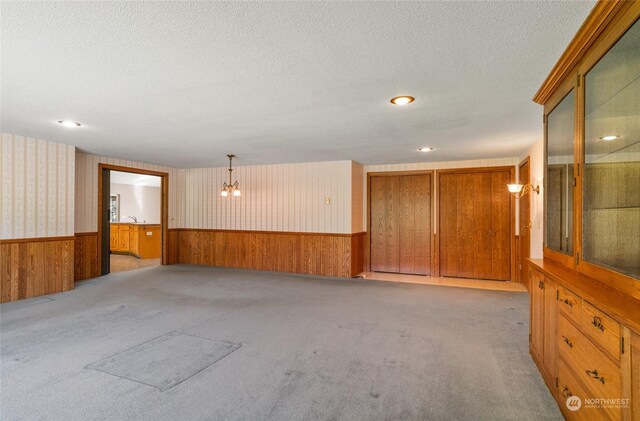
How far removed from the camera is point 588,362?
167 centimetres

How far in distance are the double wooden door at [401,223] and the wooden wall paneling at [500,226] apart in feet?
3.74

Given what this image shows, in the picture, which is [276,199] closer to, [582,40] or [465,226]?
[465,226]

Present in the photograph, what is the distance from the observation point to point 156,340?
10.3 ft

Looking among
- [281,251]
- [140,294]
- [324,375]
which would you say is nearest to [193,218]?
[281,251]

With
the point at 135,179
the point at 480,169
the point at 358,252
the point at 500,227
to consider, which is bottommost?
the point at 358,252

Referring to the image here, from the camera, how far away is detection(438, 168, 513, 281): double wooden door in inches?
239

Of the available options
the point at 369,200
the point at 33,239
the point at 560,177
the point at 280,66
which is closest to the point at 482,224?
the point at 369,200

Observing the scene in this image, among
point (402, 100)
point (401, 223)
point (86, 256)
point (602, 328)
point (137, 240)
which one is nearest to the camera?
point (602, 328)

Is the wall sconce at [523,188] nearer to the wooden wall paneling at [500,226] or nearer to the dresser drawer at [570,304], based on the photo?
the wooden wall paneling at [500,226]

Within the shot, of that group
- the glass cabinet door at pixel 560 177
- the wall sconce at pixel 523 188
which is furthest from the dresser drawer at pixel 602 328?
the wall sconce at pixel 523 188

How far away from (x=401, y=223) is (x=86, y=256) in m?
6.08

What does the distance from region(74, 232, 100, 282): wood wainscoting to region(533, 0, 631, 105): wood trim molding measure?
23.3 ft

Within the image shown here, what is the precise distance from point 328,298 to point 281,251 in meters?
2.49

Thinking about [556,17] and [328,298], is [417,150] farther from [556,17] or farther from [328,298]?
[556,17]
